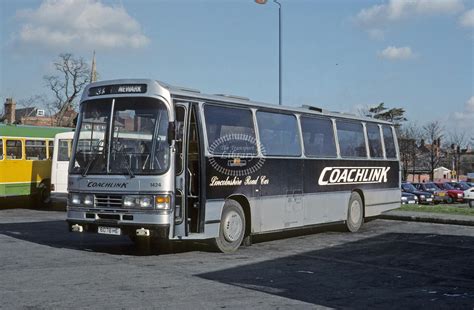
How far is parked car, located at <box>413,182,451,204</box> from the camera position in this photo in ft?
138

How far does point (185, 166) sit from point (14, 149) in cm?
1413

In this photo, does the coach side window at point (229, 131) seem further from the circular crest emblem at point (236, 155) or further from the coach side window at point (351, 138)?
the coach side window at point (351, 138)

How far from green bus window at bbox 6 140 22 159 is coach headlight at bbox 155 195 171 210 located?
14.0m

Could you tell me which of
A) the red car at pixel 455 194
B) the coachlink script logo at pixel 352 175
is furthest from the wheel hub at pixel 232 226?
the red car at pixel 455 194

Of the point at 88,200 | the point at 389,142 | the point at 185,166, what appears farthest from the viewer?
the point at 389,142

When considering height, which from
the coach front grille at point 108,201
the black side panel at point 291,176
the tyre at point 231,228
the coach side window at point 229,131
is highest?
the coach side window at point 229,131

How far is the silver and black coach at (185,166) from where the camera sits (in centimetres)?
1100

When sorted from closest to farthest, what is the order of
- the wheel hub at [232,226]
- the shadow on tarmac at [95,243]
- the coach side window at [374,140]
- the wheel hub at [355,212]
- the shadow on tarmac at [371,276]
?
the shadow on tarmac at [371,276], the wheel hub at [232,226], the shadow on tarmac at [95,243], the wheel hub at [355,212], the coach side window at [374,140]

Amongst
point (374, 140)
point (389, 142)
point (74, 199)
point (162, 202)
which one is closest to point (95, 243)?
point (74, 199)

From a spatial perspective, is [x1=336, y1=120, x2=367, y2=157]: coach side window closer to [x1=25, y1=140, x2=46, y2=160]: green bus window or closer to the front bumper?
the front bumper

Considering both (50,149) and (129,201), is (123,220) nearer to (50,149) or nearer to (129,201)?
A: (129,201)

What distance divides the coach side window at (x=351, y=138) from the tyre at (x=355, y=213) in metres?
1.20

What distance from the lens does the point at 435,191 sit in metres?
42.8

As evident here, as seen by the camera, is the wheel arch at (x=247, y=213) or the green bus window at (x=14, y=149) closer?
the wheel arch at (x=247, y=213)
